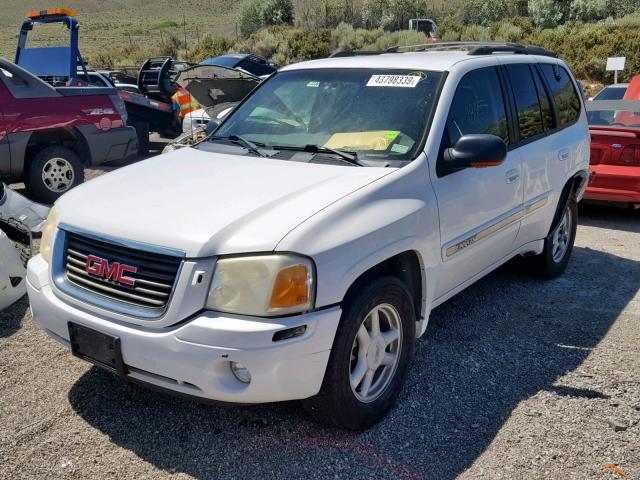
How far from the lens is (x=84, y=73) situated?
10.8 meters

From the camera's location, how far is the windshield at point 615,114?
7.57m

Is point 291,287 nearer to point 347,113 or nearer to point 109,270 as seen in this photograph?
point 109,270

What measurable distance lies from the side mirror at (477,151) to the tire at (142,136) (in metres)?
9.42

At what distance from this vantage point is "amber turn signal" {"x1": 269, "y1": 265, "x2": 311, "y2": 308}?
2.67 m

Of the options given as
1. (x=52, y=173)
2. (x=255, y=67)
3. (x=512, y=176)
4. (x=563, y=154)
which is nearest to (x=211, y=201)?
(x=512, y=176)

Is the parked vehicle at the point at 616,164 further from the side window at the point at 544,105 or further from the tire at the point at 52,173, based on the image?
the tire at the point at 52,173

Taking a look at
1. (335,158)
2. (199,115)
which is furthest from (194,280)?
(199,115)

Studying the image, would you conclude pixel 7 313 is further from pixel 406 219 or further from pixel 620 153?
pixel 620 153

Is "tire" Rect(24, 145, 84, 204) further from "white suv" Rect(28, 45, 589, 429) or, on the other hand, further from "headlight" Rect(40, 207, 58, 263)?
"headlight" Rect(40, 207, 58, 263)

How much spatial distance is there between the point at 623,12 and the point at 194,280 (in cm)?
3420

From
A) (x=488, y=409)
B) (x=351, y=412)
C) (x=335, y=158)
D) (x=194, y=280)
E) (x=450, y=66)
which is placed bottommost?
(x=488, y=409)

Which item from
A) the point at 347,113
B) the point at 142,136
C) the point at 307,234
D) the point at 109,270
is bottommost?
the point at 142,136

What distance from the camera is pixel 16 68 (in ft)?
24.6

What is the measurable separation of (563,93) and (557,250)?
133 centimetres
